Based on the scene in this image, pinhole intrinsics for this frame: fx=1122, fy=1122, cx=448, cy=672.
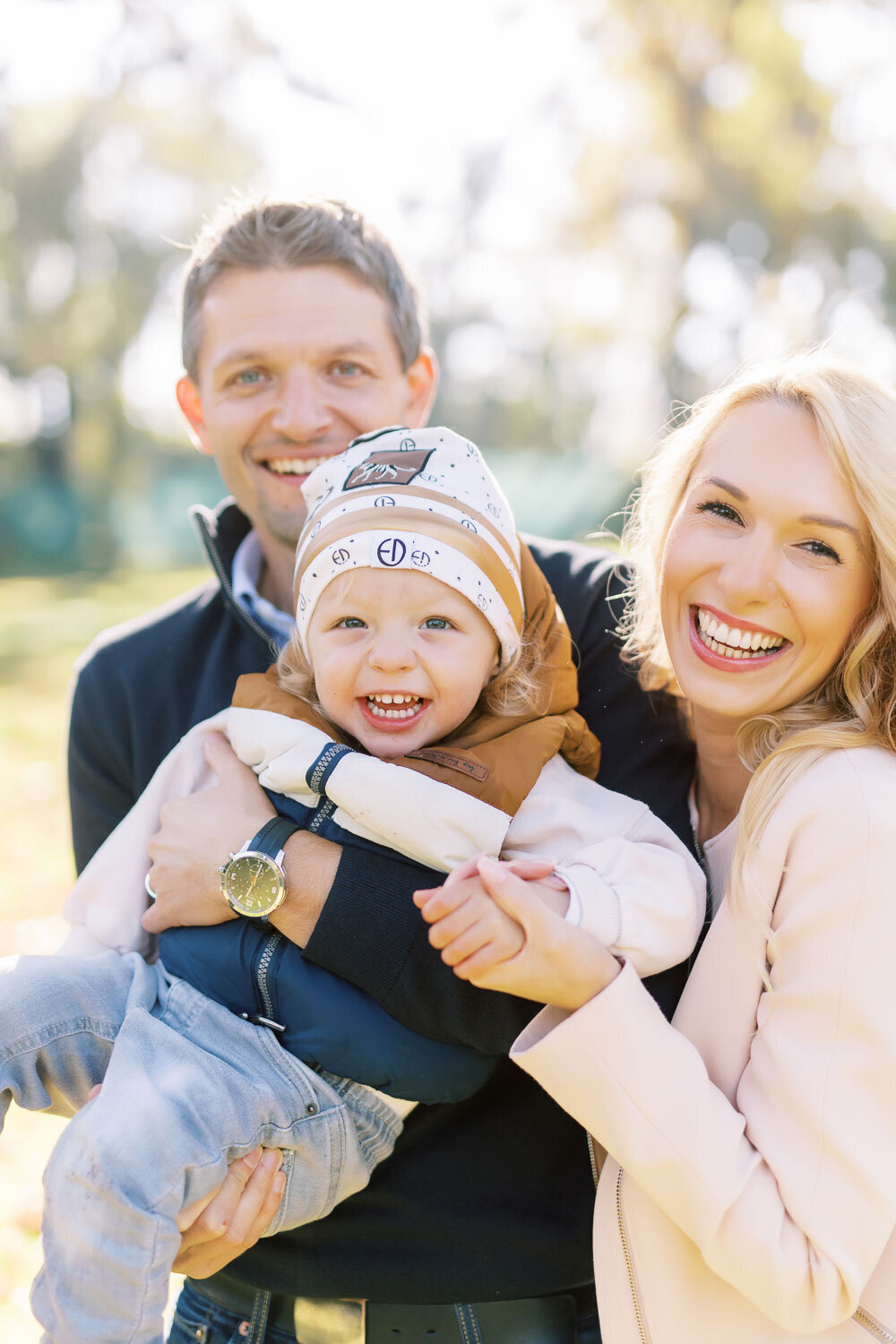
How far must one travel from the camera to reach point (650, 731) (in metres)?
2.66

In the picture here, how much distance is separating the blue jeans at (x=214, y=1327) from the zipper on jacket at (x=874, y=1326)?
2.49 feet

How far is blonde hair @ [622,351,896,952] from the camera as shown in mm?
2059

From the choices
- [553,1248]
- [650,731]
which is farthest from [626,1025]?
[650,731]

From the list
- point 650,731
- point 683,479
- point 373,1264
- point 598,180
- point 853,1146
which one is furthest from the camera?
point 598,180

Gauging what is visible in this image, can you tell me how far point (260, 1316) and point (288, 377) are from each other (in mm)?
2351

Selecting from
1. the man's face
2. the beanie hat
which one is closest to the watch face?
the beanie hat

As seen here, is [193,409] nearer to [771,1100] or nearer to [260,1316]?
[260,1316]

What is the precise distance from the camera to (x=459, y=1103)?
239cm

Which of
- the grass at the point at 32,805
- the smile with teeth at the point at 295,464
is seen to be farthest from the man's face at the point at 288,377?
the grass at the point at 32,805

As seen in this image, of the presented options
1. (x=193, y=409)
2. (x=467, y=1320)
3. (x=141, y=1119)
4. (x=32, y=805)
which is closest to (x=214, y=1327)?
(x=467, y=1320)

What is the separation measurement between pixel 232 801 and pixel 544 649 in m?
0.76

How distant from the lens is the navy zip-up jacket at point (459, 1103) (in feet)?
6.92

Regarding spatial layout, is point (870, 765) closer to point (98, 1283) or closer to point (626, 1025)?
point (626, 1025)

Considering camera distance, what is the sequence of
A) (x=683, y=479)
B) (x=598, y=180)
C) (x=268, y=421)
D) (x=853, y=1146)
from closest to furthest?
1. (x=853, y=1146)
2. (x=683, y=479)
3. (x=268, y=421)
4. (x=598, y=180)
